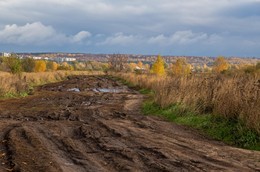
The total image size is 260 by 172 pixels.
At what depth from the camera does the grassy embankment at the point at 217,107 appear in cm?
1120

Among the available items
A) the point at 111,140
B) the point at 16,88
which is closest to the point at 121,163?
the point at 111,140

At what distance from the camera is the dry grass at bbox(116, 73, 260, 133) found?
11791 mm

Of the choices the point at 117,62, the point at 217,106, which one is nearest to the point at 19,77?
the point at 217,106

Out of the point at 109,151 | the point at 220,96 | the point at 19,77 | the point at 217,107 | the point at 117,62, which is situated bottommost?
the point at 117,62

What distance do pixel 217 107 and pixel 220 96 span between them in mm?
1044

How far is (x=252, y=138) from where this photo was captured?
10.7m

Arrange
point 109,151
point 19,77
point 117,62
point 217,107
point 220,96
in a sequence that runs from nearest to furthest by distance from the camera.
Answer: point 109,151 → point 217,107 → point 220,96 → point 19,77 → point 117,62

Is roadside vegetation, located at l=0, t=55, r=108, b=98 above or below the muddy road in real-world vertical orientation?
below

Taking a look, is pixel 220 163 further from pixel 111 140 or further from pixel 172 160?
pixel 111 140

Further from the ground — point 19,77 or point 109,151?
point 109,151

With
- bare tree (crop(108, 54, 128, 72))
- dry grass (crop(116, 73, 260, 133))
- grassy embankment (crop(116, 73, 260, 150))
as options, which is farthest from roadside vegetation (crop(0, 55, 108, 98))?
bare tree (crop(108, 54, 128, 72))

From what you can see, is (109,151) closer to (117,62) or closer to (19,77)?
(19,77)

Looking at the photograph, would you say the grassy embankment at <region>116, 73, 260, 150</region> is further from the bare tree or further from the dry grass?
the bare tree

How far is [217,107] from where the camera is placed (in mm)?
14117
